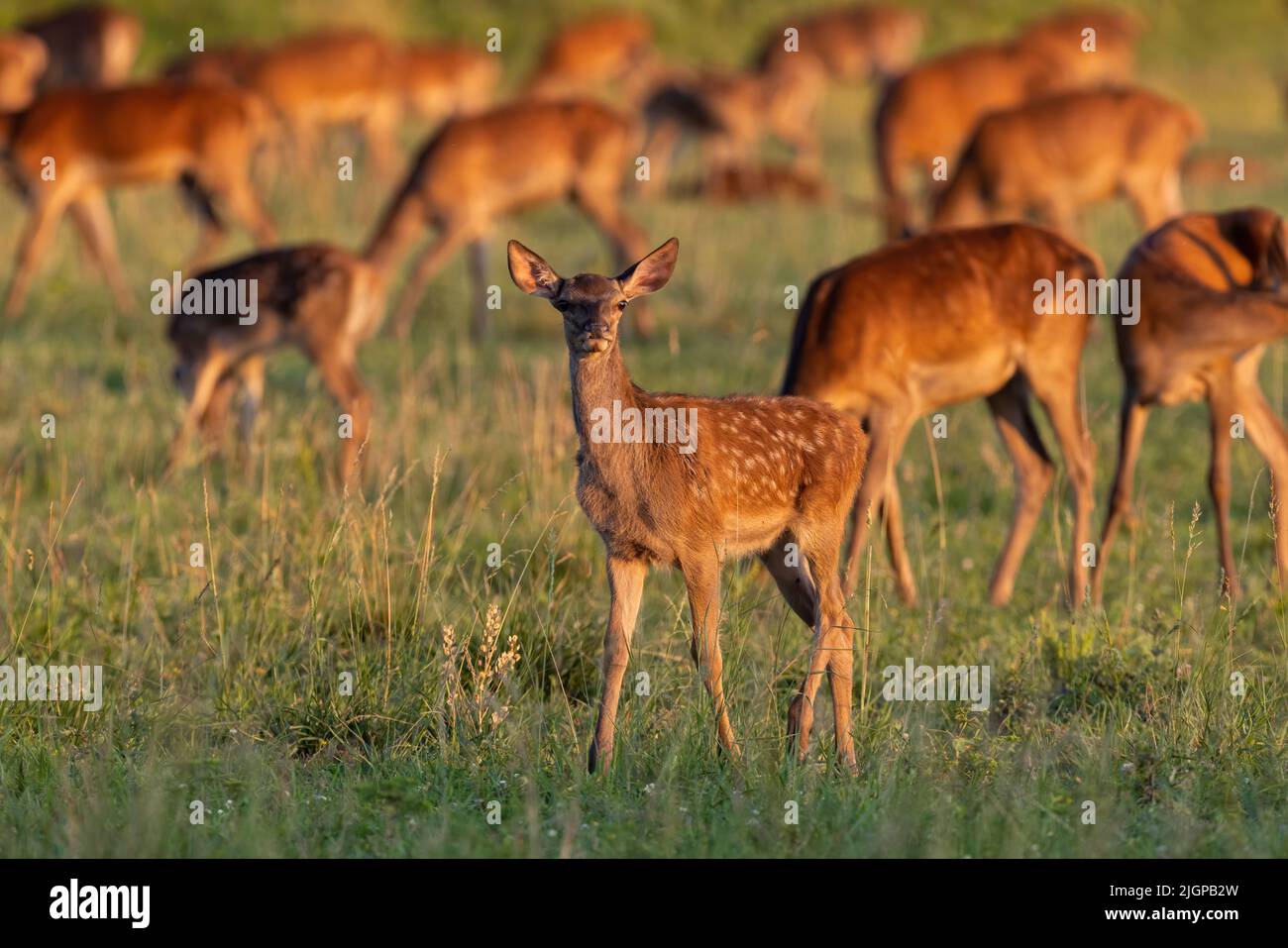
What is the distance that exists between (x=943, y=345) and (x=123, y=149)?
323 inches

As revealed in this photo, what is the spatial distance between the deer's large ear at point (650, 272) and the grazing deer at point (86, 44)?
56.3 feet

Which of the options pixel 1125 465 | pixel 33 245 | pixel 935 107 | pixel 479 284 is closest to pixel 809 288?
pixel 1125 465

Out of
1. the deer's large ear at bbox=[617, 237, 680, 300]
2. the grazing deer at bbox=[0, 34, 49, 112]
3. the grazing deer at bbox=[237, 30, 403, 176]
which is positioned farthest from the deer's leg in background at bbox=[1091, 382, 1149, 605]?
the grazing deer at bbox=[0, 34, 49, 112]

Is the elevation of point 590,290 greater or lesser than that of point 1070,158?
lesser

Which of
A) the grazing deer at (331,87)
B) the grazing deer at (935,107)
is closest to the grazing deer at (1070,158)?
the grazing deer at (935,107)

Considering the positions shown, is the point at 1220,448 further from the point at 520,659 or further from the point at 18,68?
the point at 18,68

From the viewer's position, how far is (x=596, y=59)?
83.0 feet

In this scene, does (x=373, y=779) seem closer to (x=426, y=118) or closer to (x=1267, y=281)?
(x=1267, y=281)

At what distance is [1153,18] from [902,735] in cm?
2770

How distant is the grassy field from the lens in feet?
16.3

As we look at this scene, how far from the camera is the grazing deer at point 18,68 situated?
61.7 ft

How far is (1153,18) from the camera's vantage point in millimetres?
31172

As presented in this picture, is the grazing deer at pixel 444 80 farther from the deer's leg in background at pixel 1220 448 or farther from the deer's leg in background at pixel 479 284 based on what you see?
the deer's leg in background at pixel 1220 448

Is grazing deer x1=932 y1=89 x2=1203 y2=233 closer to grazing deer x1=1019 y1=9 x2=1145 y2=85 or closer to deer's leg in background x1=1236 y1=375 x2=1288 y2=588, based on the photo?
deer's leg in background x1=1236 y1=375 x2=1288 y2=588
